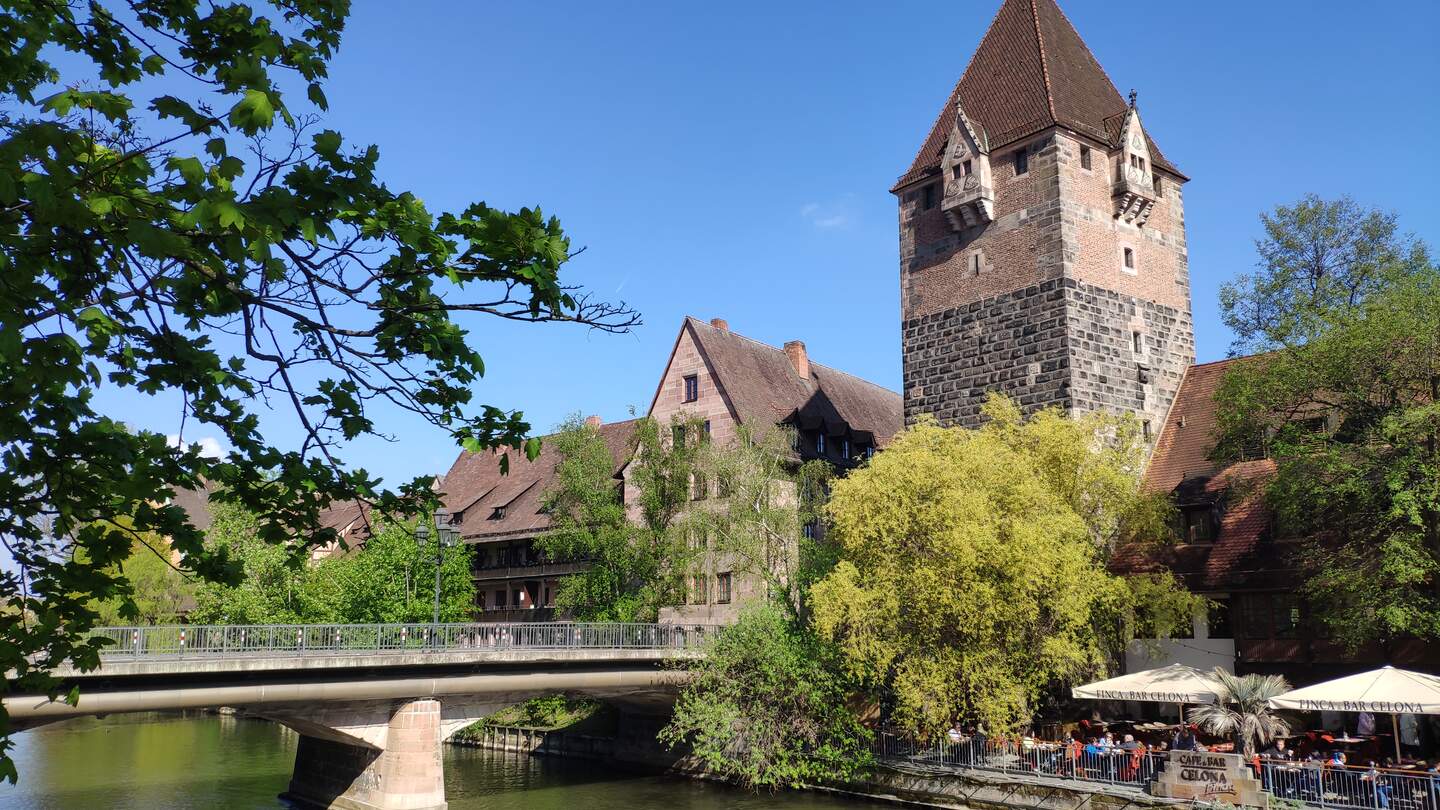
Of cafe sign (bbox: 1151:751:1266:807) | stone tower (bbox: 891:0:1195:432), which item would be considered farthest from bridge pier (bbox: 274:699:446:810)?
stone tower (bbox: 891:0:1195:432)

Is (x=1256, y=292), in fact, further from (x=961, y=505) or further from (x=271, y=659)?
(x=271, y=659)

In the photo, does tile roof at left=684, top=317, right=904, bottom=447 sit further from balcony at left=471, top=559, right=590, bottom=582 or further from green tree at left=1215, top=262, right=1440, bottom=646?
green tree at left=1215, top=262, right=1440, bottom=646

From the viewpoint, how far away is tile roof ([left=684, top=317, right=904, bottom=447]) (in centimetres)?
4369

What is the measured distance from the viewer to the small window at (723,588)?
40.0m

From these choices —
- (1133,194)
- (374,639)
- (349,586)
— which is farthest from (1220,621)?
(349,586)

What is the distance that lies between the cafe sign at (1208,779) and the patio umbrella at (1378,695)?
1.55 m

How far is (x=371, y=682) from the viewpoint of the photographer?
1096 inches

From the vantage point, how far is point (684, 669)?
3309 centimetres

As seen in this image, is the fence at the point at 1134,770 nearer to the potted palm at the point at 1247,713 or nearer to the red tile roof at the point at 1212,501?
the potted palm at the point at 1247,713

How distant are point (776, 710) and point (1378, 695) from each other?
Result: 543 inches

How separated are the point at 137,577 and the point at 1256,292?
49.8 metres

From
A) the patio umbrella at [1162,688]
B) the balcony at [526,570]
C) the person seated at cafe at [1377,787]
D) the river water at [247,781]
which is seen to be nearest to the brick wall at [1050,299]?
the patio umbrella at [1162,688]

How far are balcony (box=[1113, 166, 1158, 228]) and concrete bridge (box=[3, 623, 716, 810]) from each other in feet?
→ 58.6

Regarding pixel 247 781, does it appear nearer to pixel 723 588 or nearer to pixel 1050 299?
pixel 723 588
